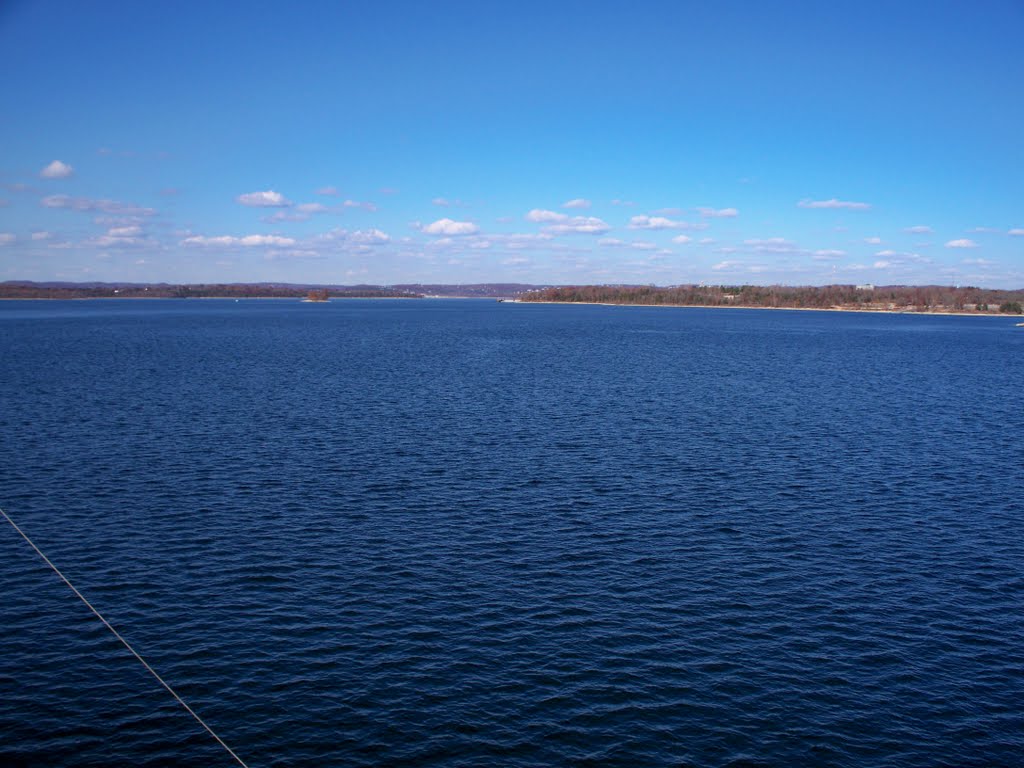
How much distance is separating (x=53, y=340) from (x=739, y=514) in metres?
150

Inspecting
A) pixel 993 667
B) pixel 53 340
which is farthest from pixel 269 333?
pixel 993 667

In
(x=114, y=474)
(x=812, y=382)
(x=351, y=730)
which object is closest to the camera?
(x=351, y=730)

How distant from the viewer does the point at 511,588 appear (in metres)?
31.4

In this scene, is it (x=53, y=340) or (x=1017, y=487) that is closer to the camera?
(x=1017, y=487)

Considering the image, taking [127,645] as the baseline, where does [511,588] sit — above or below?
above

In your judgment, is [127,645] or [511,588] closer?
[127,645]

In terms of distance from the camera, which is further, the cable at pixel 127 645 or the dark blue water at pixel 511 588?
the dark blue water at pixel 511 588

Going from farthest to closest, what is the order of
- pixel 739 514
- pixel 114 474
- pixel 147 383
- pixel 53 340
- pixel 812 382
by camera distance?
pixel 53 340 → pixel 812 382 → pixel 147 383 → pixel 114 474 → pixel 739 514

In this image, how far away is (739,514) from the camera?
A: 40.9 m

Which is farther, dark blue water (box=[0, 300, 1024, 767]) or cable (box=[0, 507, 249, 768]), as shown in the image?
dark blue water (box=[0, 300, 1024, 767])

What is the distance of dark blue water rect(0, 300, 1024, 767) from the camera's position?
22.3 metres

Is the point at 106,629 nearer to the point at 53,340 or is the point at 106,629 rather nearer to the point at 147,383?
the point at 147,383

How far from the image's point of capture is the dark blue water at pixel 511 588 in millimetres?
22312

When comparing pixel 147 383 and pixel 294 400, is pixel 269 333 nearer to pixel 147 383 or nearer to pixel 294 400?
pixel 147 383
